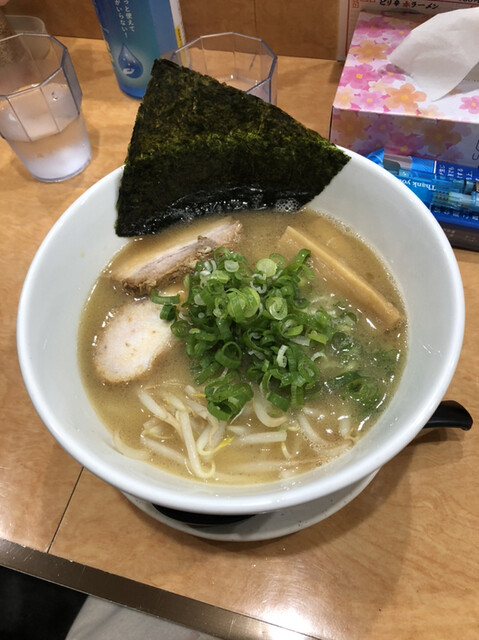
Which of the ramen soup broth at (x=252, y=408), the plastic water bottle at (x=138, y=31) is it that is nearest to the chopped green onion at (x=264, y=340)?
the ramen soup broth at (x=252, y=408)

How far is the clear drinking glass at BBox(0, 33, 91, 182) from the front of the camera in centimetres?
146

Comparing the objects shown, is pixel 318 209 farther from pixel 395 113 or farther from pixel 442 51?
pixel 442 51

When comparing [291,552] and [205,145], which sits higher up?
[205,145]

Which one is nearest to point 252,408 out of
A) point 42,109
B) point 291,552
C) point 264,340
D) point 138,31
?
point 264,340

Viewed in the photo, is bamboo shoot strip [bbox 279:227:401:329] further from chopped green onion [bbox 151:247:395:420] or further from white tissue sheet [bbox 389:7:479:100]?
white tissue sheet [bbox 389:7:479:100]

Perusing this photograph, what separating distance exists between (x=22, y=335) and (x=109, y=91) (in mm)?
1280

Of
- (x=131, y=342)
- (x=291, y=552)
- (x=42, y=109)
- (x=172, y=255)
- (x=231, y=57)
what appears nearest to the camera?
(x=291, y=552)

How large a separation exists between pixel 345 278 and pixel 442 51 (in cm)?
72

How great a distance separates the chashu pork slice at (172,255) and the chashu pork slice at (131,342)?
0.06 meters

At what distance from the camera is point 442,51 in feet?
4.31

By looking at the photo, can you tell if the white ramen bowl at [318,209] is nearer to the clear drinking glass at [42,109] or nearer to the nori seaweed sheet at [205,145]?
the nori seaweed sheet at [205,145]

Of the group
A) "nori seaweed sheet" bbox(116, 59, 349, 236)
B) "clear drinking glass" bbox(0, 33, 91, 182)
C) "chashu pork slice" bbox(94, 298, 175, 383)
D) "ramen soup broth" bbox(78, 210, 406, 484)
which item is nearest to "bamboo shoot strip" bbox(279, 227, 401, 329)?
"ramen soup broth" bbox(78, 210, 406, 484)

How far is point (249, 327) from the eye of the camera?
958 millimetres

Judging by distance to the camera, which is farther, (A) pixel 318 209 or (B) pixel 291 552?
(A) pixel 318 209
